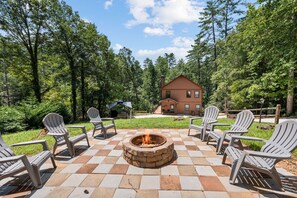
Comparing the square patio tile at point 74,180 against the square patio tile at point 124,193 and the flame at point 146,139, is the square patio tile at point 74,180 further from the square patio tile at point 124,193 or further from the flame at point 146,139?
the flame at point 146,139

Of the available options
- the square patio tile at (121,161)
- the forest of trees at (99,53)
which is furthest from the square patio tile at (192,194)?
the forest of trees at (99,53)

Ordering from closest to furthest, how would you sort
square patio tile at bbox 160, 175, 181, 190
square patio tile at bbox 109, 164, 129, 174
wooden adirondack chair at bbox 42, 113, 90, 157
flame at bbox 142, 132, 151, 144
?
square patio tile at bbox 160, 175, 181, 190
square patio tile at bbox 109, 164, 129, 174
wooden adirondack chair at bbox 42, 113, 90, 157
flame at bbox 142, 132, 151, 144

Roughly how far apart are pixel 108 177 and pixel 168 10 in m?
8.27

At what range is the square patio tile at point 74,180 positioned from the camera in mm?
2395

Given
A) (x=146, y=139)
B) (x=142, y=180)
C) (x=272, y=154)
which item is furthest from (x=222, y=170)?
(x=146, y=139)

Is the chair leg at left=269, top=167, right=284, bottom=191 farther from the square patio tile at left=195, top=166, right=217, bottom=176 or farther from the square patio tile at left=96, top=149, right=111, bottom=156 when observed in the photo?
the square patio tile at left=96, top=149, right=111, bottom=156

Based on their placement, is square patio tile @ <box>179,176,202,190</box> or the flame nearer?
square patio tile @ <box>179,176,202,190</box>

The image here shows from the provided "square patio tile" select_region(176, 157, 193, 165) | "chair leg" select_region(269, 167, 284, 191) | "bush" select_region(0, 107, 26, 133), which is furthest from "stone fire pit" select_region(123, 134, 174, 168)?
"bush" select_region(0, 107, 26, 133)

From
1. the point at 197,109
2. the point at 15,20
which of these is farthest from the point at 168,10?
the point at 197,109

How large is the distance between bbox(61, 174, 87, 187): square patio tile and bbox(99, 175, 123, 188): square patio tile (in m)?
0.41

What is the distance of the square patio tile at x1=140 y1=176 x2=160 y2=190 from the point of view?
2.30 metres

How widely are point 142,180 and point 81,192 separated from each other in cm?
97

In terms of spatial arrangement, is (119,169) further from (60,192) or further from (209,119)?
(209,119)

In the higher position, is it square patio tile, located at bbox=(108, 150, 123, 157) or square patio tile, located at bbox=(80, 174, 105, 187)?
square patio tile, located at bbox=(108, 150, 123, 157)
